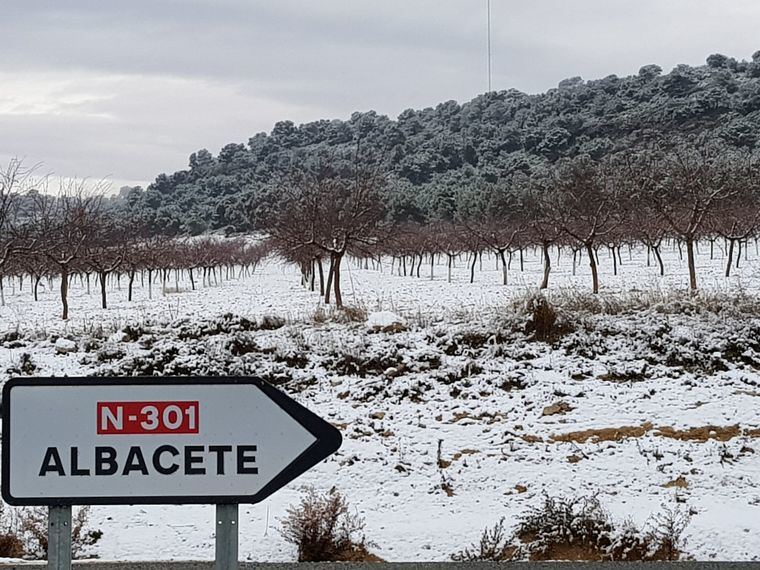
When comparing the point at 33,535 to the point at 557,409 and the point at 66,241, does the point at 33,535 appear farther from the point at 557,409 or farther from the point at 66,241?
the point at 66,241

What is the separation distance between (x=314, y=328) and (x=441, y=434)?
5127 mm

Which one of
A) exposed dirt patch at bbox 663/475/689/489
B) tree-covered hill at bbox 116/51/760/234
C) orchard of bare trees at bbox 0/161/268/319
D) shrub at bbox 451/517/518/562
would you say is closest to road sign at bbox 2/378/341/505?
shrub at bbox 451/517/518/562

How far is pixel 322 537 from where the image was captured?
5.89 m

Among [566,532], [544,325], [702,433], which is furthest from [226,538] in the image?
[544,325]

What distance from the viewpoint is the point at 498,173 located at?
11044 centimetres

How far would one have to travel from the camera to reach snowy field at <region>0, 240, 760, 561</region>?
6.49 metres

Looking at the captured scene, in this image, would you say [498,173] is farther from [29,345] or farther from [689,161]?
[29,345]

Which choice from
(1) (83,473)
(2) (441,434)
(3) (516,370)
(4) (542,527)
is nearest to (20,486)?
(1) (83,473)

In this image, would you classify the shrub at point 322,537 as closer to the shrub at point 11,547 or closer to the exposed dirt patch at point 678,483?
the shrub at point 11,547

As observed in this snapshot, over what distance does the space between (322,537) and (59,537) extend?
12.7ft

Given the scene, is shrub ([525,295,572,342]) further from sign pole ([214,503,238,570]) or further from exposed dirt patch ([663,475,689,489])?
sign pole ([214,503,238,570])

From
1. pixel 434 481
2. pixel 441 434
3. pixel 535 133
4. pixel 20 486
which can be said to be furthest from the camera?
pixel 535 133

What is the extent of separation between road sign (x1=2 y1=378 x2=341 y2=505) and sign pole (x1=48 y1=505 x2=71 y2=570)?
43 millimetres

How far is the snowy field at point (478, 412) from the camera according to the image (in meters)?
6.49
